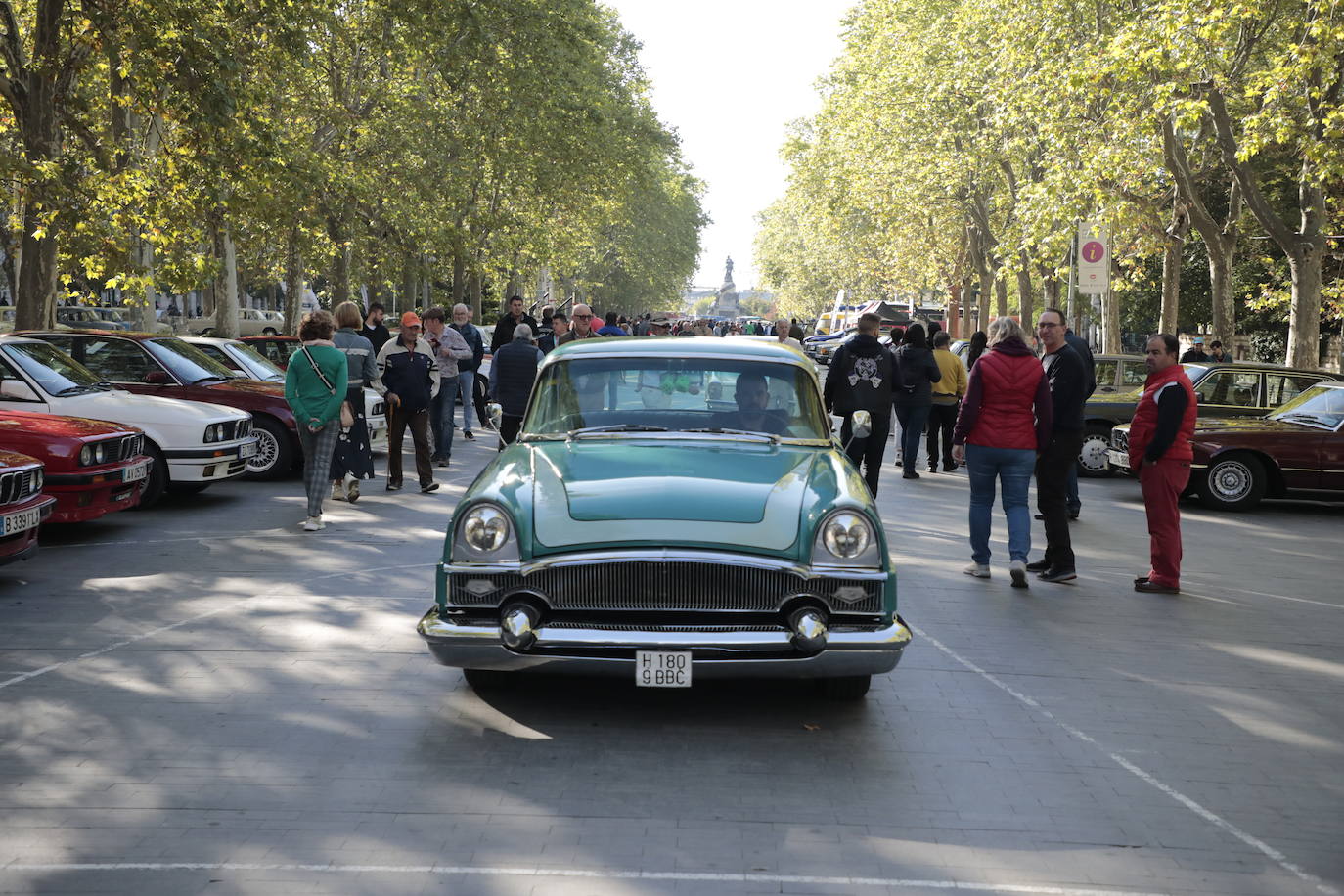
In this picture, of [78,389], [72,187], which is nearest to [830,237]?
[72,187]

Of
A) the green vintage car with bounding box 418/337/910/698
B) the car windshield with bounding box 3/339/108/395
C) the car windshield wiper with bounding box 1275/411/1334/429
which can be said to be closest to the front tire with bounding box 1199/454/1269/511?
the car windshield wiper with bounding box 1275/411/1334/429

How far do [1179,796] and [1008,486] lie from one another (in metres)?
4.86

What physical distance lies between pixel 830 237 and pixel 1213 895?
66042 millimetres

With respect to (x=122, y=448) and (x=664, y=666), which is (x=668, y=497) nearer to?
(x=664, y=666)

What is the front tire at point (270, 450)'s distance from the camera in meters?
15.9

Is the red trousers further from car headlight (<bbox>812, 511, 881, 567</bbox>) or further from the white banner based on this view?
the white banner

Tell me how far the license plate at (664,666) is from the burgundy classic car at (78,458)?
266 inches

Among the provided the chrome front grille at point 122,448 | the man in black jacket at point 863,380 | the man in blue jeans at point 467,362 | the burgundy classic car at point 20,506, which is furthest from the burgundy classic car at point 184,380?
the man in black jacket at point 863,380

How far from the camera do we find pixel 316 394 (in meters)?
12.1

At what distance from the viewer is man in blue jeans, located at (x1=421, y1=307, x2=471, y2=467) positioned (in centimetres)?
1712

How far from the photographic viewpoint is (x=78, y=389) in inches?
533

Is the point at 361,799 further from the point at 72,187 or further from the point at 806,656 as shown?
the point at 72,187

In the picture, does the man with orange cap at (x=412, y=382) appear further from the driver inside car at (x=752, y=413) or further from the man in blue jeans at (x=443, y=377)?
the driver inside car at (x=752, y=413)

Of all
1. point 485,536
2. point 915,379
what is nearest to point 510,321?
point 915,379
